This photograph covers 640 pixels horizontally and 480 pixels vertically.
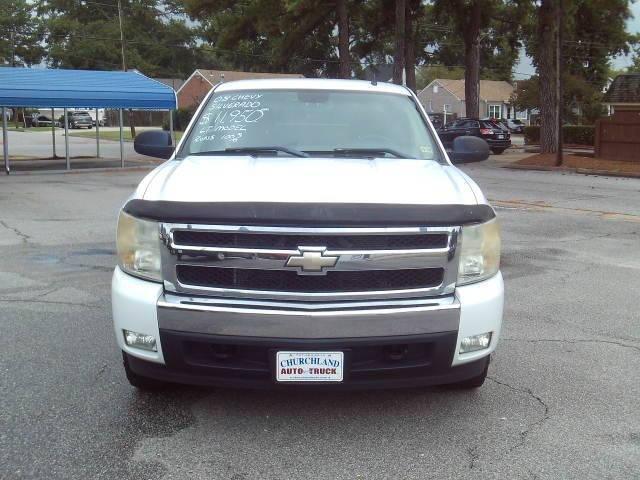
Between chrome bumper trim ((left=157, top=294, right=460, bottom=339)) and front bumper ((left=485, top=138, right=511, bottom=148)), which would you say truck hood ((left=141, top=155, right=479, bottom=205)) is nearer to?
chrome bumper trim ((left=157, top=294, right=460, bottom=339))

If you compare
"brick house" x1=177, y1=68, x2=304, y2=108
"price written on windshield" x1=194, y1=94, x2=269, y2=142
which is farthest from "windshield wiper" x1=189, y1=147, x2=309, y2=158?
"brick house" x1=177, y1=68, x2=304, y2=108

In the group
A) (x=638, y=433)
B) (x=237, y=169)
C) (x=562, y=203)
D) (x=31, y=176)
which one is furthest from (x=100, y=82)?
(x=638, y=433)

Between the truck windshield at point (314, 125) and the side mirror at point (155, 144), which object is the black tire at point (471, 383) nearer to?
the truck windshield at point (314, 125)

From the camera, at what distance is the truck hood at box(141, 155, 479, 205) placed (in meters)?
3.39

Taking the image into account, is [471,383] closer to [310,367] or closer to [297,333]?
[310,367]

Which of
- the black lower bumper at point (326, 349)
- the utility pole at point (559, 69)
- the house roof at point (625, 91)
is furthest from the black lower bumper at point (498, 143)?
the black lower bumper at point (326, 349)

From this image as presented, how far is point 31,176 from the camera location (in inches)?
793

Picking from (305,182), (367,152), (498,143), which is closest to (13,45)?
(498,143)

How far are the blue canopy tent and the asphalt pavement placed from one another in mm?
15089

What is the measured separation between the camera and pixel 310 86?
208 inches

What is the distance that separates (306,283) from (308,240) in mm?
210

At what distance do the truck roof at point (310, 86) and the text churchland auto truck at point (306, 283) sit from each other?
1811 millimetres

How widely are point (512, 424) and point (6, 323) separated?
3.94m

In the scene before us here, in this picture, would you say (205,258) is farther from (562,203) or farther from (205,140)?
(562,203)
